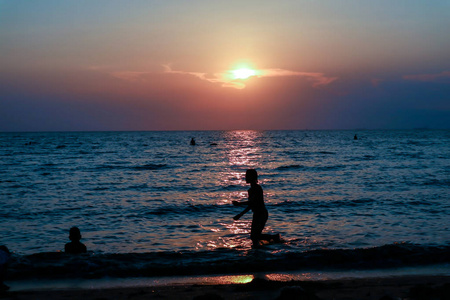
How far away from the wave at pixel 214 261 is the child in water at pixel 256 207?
0.60 meters

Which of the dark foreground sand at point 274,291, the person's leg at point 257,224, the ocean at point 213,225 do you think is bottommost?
the ocean at point 213,225

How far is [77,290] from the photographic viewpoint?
711cm

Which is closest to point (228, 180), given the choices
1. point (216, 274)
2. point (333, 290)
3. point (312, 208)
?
point (312, 208)

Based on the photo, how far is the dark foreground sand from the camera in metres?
6.36

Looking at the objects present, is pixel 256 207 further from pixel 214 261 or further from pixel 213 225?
pixel 213 225

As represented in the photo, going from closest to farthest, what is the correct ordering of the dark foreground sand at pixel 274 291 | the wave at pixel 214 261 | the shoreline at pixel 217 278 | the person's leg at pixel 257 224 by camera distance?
the dark foreground sand at pixel 274 291 → the shoreline at pixel 217 278 → the wave at pixel 214 261 → the person's leg at pixel 257 224

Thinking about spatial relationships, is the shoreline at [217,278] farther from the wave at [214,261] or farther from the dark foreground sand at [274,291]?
the dark foreground sand at [274,291]

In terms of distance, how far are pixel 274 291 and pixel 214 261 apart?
2.47 metres

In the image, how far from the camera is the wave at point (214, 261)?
834cm

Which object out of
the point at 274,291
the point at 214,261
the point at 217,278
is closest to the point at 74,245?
the point at 214,261

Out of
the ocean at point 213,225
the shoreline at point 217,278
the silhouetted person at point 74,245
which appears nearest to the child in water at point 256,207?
the ocean at point 213,225

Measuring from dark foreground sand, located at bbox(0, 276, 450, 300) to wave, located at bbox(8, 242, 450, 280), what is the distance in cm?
119

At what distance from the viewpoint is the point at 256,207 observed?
32.1ft

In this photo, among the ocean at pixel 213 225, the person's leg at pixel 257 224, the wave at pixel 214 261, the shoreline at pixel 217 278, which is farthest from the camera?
the person's leg at pixel 257 224
